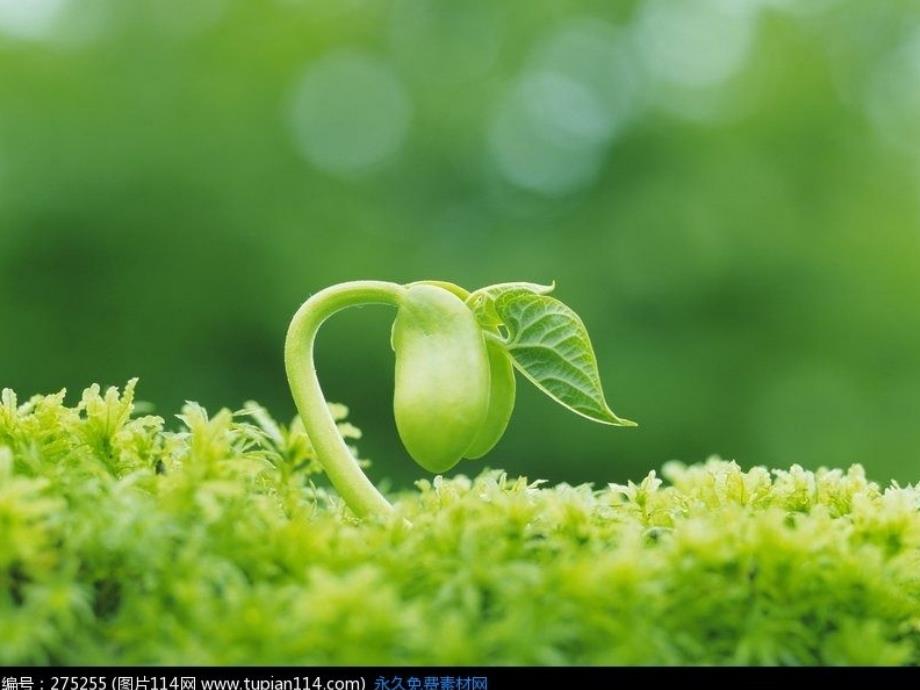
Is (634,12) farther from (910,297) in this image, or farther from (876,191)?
(910,297)

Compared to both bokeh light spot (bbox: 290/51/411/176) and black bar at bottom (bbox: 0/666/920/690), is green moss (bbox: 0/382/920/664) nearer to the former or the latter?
black bar at bottom (bbox: 0/666/920/690)

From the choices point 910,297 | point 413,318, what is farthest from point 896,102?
point 413,318

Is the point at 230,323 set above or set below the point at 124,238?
below

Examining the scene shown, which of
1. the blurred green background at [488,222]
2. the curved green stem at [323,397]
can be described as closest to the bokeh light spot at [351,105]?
the blurred green background at [488,222]

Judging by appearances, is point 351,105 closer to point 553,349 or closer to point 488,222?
point 488,222

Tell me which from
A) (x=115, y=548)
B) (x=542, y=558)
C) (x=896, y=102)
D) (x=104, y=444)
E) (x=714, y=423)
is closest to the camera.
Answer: (x=115, y=548)
